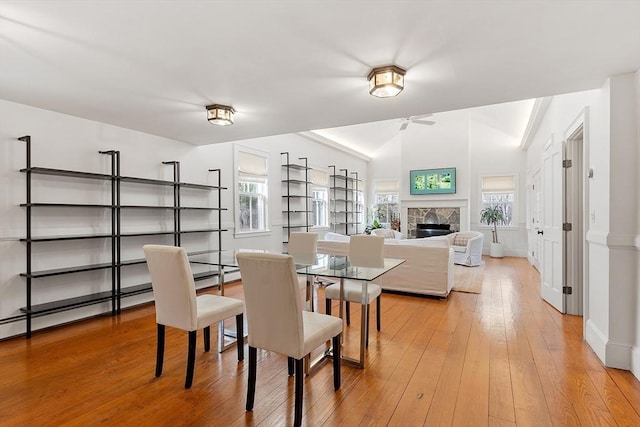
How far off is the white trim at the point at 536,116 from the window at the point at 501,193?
3.89 feet

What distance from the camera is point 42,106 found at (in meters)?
3.19

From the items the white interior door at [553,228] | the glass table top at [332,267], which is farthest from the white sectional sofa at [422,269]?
the glass table top at [332,267]

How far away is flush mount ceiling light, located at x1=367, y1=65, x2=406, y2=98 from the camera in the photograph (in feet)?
7.62

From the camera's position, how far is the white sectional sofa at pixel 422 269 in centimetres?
434

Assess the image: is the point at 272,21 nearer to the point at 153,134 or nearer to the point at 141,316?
the point at 153,134

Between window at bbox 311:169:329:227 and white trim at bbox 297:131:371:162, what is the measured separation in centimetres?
73

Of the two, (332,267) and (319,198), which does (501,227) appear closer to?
(319,198)

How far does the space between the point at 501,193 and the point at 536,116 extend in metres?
3.55

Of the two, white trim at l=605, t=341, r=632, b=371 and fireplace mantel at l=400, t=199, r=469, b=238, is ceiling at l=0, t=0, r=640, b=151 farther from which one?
fireplace mantel at l=400, t=199, r=469, b=238

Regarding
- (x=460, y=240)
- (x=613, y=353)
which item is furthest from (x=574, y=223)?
(x=460, y=240)

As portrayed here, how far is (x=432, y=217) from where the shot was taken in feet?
29.8

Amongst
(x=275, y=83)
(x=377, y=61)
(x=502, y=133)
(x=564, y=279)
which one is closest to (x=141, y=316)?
(x=275, y=83)

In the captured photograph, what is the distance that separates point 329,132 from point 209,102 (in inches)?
202

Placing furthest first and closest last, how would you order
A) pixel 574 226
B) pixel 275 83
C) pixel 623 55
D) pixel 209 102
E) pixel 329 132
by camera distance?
pixel 329 132, pixel 574 226, pixel 209 102, pixel 275 83, pixel 623 55
